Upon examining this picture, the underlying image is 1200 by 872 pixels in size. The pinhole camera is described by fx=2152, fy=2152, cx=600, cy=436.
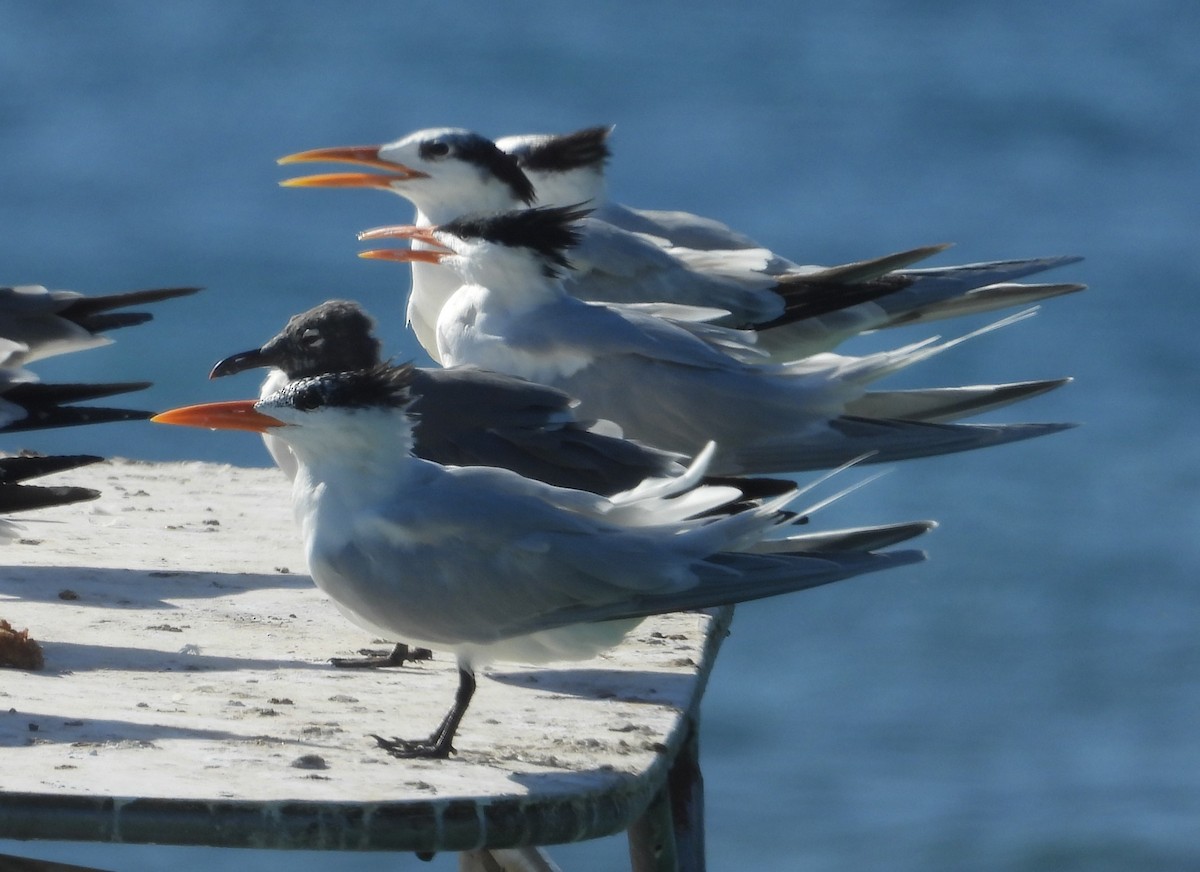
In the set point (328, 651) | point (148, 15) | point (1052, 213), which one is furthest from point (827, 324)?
point (148, 15)

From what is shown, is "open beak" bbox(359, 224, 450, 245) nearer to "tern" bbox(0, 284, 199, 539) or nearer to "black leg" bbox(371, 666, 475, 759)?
"tern" bbox(0, 284, 199, 539)

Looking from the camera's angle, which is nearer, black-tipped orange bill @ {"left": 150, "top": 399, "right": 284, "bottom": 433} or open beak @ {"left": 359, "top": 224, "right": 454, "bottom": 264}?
black-tipped orange bill @ {"left": 150, "top": 399, "right": 284, "bottom": 433}

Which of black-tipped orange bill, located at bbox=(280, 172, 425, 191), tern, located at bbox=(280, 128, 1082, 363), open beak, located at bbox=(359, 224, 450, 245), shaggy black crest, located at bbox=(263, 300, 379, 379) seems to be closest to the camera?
shaggy black crest, located at bbox=(263, 300, 379, 379)

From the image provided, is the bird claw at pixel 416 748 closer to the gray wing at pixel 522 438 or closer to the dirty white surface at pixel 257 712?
the dirty white surface at pixel 257 712

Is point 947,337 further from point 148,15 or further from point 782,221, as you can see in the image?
point 148,15

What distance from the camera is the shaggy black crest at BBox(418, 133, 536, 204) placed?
15.4ft

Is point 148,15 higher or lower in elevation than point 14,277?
higher

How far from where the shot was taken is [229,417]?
2824mm

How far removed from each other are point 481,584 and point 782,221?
305 inches

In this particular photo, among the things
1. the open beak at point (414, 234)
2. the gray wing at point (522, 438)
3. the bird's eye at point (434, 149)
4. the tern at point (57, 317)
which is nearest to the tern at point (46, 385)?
the tern at point (57, 317)

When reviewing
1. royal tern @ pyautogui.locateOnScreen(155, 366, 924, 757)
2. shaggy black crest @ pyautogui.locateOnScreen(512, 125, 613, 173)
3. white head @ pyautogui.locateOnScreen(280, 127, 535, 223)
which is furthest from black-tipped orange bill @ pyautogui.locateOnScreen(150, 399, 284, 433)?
shaggy black crest @ pyautogui.locateOnScreen(512, 125, 613, 173)

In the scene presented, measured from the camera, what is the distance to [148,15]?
13133 mm

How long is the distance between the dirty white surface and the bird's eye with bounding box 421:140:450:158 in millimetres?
1148

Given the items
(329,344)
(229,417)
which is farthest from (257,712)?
(329,344)
